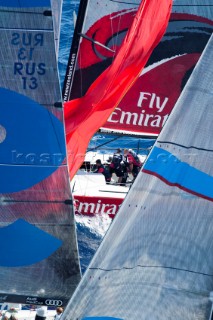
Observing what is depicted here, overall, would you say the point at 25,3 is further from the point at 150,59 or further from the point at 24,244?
the point at 150,59

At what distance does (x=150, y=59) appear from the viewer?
22.9m

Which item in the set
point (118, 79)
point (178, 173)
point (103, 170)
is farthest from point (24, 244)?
point (103, 170)

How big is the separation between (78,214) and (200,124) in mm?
10809

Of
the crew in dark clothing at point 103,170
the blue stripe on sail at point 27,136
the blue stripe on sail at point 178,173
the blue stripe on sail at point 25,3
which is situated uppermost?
the blue stripe on sail at point 25,3

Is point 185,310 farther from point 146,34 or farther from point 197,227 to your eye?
point 146,34

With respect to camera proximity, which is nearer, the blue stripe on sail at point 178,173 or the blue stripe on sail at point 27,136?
the blue stripe on sail at point 178,173

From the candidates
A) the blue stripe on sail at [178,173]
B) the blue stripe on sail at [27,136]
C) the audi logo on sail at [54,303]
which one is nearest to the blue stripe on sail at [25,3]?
the blue stripe on sail at [27,136]

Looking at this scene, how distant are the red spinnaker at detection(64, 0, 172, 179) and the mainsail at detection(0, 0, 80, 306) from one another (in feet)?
11.9

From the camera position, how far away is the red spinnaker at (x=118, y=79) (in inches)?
709

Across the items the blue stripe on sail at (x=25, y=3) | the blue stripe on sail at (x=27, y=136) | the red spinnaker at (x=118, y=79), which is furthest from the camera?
the red spinnaker at (x=118, y=79)

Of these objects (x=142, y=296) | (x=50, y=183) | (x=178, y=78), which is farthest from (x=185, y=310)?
(x=178, y=78)

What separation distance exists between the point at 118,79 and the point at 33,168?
507 cm

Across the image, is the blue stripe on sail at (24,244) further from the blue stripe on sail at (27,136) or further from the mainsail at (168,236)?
the mainsail at (168,236)

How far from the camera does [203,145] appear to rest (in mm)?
11508
